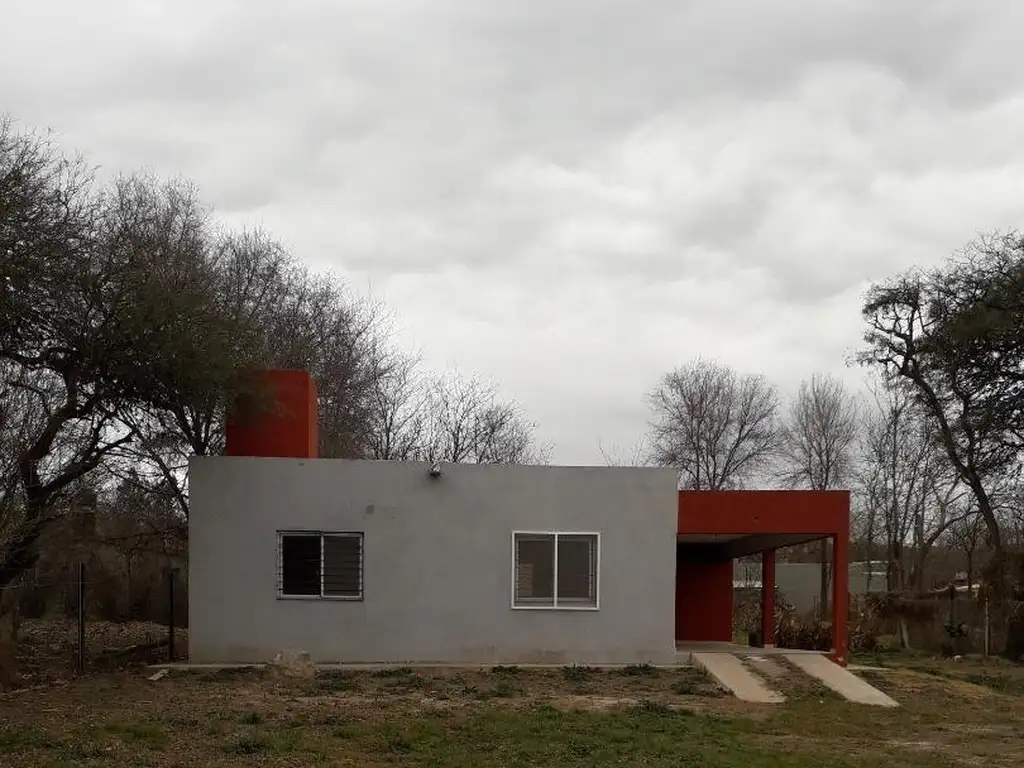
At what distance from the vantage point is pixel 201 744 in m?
9.98

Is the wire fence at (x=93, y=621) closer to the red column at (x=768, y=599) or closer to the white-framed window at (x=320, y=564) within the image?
the white-framed window at (x=320, y=564)

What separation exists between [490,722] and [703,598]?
11.2m

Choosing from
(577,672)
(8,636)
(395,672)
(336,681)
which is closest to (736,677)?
(577,672)

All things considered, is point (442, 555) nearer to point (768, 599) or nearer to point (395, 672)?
point (395, 672)

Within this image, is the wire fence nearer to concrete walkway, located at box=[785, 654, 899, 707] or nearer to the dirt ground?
the dirt ground

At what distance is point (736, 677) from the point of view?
49.3ft

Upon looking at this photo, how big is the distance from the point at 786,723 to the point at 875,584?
30764 millimetres

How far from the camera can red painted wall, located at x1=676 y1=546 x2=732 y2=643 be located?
71.6ft

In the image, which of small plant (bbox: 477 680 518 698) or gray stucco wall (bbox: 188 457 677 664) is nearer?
small plant (bbox: 477 680 518 698)

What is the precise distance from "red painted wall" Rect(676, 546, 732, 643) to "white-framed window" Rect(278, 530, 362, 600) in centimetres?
793

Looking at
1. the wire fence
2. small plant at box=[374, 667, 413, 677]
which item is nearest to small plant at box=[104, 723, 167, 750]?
the wire fence

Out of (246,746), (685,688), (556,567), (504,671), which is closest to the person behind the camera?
(246,746)

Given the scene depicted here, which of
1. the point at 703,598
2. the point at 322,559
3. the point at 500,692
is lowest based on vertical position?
the point at 500,692

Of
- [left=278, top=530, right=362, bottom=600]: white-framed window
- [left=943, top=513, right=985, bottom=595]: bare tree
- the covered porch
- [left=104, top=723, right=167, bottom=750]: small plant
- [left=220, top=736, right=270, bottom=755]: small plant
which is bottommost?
[left=104, top=723, right=167, bottom=750]: small plant
